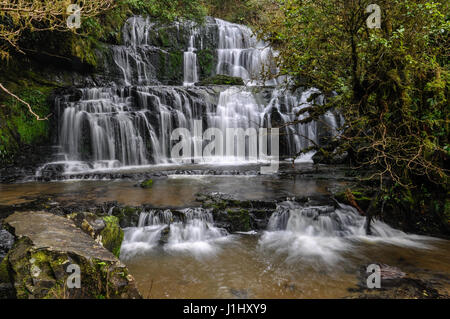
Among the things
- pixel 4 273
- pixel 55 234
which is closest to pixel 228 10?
pixel 55 234

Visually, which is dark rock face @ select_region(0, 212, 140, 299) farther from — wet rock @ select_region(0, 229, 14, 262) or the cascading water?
the cascading water

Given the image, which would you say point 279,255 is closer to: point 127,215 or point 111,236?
point 111,236

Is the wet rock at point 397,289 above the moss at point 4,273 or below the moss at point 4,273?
below

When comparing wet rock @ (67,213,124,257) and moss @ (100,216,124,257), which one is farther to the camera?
moss @ (100,216,124,257)

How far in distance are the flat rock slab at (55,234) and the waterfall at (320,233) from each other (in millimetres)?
2673

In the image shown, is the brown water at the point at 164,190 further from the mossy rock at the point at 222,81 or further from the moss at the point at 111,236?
the mossy rock at the point at 222,81

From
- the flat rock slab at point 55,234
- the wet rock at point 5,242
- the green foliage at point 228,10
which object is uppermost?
the green foliage at point 228,10

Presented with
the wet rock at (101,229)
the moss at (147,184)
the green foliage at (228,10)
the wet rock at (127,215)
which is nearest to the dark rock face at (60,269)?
the wet rock at (101,229)

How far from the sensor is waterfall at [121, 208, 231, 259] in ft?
15.5

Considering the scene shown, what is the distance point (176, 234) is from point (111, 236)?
132 cm

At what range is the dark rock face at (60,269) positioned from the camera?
2477mm

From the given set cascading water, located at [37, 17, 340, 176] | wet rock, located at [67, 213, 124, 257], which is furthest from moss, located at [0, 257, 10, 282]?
cascading water, located at [37, 17, 340, 176]

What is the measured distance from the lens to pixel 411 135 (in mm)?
4379
